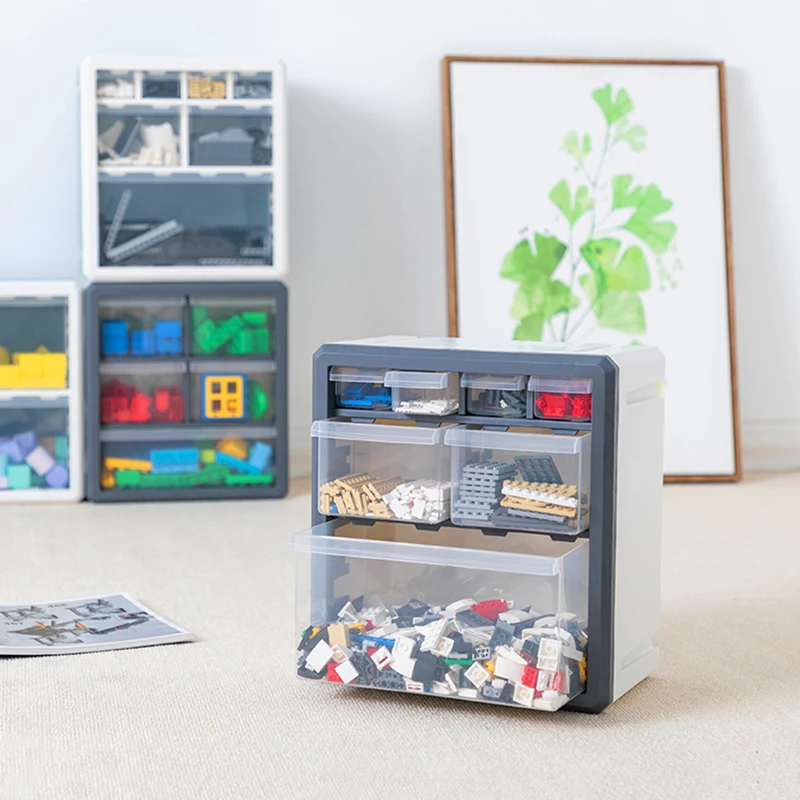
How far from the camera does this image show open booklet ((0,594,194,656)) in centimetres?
199

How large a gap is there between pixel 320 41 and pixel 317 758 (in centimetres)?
272

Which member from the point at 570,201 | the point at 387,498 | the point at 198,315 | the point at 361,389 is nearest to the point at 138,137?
the point at 198,315

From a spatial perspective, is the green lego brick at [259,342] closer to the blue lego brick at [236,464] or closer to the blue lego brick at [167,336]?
the blue lego brick at [167,336]

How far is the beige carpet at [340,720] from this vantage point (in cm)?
148

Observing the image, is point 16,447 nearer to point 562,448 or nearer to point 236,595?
point 236,595

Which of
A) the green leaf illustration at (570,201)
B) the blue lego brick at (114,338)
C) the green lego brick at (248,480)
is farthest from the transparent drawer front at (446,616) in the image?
the green leaf illustration at (570,201)

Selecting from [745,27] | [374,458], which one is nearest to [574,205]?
[745,27]

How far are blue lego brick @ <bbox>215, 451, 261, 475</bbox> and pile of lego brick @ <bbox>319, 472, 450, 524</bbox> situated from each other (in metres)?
1.67

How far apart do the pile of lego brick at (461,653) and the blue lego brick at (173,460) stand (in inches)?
66.8

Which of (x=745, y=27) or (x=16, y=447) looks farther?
(x=745, y=27)

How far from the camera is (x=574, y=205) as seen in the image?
3809 mm

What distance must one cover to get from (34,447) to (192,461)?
17.9 inches

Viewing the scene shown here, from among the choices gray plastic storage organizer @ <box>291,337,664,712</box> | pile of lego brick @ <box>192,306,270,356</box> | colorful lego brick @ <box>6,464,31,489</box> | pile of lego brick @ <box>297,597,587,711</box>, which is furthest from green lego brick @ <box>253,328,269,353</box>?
pile of lego brick @ <box>297,597,587,711</box>

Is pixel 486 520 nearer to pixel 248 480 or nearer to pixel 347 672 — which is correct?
pixel 347 672
